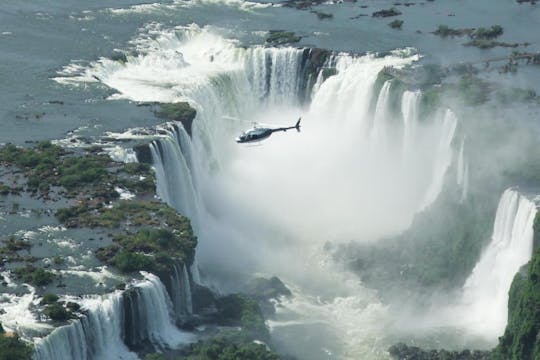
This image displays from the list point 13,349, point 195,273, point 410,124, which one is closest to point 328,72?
point 410,124

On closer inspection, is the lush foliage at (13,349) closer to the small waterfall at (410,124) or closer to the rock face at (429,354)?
the rock face at (429,354)

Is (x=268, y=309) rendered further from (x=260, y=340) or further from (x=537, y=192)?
(x=537, y=192)

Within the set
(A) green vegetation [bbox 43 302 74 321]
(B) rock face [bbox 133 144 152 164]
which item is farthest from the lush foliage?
(B) rock face [bbox 133 144 152 164]

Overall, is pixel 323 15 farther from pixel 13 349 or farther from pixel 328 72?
pixel 13 349

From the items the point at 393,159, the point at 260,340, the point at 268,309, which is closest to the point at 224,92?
the point at 393,159

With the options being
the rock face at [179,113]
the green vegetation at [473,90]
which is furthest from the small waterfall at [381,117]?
the rock face at [179,113]

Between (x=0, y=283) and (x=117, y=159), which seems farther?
(x=117, y=159)
